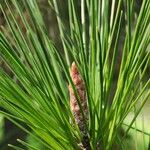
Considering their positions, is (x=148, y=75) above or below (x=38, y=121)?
above

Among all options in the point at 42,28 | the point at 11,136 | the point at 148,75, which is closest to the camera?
the point at 42,28

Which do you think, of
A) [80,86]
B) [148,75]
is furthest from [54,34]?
[80,86]

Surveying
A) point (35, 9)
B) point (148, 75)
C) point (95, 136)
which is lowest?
point (95, 136)

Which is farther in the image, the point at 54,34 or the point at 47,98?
the point at 54,34

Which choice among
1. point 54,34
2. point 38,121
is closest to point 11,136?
point 54,34

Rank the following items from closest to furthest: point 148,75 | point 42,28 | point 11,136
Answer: point 42,28 < point 148,75 < point 11,136

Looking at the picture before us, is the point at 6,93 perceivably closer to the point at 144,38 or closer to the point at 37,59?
the point at 37,59

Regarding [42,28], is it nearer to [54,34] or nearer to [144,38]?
[144,38]

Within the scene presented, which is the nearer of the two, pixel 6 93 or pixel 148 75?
pixel 6 93
